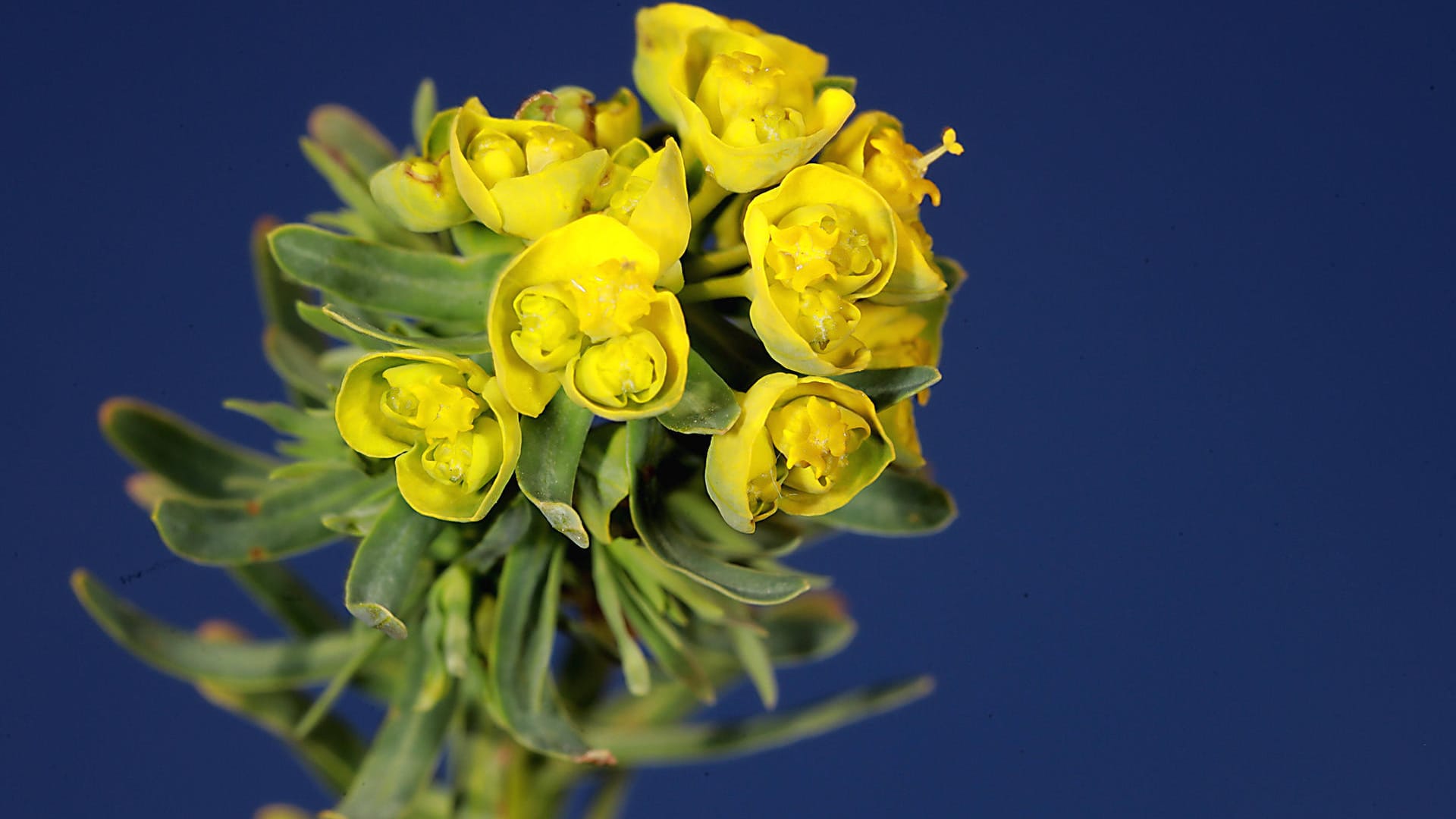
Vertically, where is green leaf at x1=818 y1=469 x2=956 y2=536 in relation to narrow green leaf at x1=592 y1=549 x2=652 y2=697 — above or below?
above

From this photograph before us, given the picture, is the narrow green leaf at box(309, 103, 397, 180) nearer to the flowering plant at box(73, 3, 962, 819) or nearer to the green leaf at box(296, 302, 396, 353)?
the flowering plant at box(73, 3, 962, 819)

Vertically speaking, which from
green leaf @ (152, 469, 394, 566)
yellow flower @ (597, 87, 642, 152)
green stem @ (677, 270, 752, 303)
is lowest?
green leaf @ (152, 469, 394, 566)

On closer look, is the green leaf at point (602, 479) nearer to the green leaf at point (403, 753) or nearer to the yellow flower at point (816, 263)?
the yellow flower at point (816, 263)

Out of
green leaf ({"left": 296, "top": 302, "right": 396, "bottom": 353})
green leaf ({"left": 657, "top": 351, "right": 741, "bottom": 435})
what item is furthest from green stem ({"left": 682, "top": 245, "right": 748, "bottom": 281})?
green leaf ({"left": 296, "top": 302, "right": 396, "bottom": 353})

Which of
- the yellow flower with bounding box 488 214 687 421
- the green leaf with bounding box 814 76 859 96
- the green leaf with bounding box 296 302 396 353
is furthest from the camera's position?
the green leaf with bounding box 814 76 859 96

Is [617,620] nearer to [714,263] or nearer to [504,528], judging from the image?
[504,528]

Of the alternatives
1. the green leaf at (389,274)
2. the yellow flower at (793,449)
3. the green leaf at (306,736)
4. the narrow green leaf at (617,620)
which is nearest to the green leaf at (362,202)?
the green leaf at (389,274)
